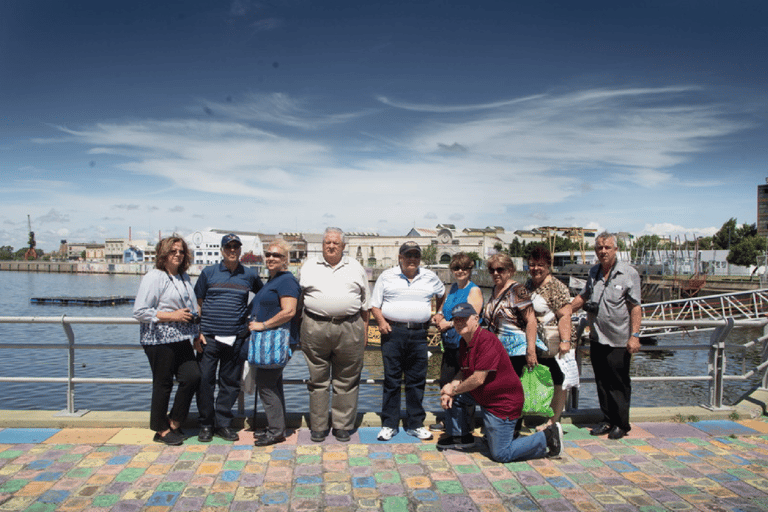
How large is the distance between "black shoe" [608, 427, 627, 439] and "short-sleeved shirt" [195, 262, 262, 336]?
3782mm

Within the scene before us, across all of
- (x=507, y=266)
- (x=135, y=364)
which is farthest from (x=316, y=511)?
(x=135, y=364)

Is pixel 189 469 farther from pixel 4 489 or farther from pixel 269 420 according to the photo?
pixel 4 489

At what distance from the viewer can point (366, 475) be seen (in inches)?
171

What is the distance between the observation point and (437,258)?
11038 cm

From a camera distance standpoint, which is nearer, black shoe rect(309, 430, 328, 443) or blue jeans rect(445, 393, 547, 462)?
blue jeans rect(445, 393, 547, 462)

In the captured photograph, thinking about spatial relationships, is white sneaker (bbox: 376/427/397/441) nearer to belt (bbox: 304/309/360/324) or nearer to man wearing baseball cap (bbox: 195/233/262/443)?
belt (bbox: 304/309/360/324)

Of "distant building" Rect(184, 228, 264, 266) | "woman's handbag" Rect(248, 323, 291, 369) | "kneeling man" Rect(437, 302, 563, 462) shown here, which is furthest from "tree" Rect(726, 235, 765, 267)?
"distant building" Rect(184, 228, 264, 266)

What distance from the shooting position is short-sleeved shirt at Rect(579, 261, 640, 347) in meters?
5.28

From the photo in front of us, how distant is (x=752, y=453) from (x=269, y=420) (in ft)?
14.8

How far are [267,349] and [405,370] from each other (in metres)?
1.40

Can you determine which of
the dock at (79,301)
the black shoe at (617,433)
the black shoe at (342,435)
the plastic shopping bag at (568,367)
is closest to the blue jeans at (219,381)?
the black shoe at (342,435)

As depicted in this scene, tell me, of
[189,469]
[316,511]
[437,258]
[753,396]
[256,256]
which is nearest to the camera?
[316,511]

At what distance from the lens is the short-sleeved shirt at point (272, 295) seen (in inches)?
196

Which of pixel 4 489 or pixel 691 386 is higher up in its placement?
pixel 4 489
